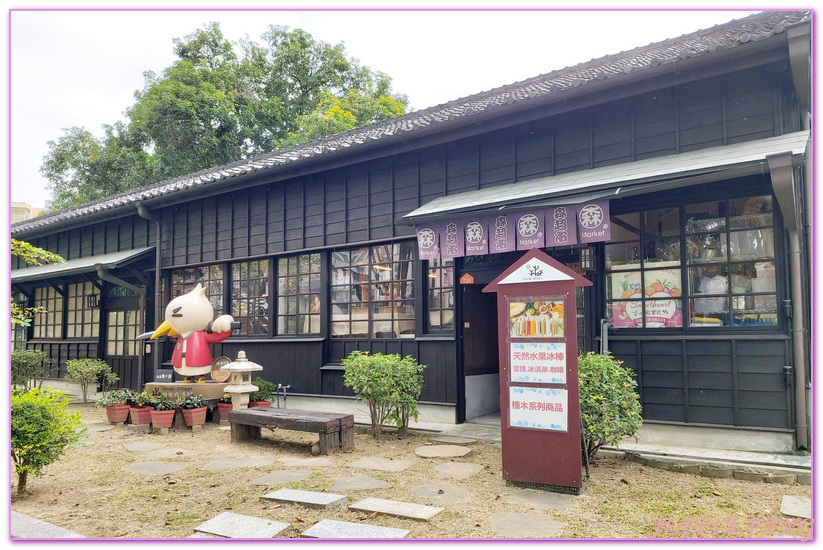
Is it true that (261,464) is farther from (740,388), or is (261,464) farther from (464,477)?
(740,388)

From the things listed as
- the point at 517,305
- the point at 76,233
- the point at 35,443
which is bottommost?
the point at 35,443

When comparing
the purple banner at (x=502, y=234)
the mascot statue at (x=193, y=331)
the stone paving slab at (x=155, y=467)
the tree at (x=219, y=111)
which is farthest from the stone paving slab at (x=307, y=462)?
the tree at (x=219, y=111)

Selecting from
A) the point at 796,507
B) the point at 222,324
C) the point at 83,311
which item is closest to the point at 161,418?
the point at 222,324

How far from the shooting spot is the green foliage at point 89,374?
13812 millimetres

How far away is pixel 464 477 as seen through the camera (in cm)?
630

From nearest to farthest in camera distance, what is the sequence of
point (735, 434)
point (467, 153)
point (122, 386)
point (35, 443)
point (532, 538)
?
1. point (532, 538)
2. point (35, 443)
3. point (735, 434)
4. point (467, 153)
5. point (122, 386)

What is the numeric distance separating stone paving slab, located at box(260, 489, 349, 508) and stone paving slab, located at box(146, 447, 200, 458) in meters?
2.78

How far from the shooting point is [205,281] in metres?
13.5

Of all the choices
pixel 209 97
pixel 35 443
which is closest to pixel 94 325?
pixel 209 97

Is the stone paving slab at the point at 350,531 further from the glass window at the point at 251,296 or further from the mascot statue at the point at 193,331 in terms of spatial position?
the glass window at the point at 251,296

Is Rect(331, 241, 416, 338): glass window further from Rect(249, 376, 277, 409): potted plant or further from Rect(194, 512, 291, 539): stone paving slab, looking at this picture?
Rect(194, 512, 291, 539): stone paving slab

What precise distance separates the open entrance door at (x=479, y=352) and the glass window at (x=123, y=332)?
906 centimetres

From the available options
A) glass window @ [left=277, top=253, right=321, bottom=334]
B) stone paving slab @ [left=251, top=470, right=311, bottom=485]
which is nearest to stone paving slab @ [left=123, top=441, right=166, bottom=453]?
stone paving slab @ [left=251, top=470, right=311, bottom=485]

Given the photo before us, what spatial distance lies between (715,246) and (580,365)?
2526 millimetres
